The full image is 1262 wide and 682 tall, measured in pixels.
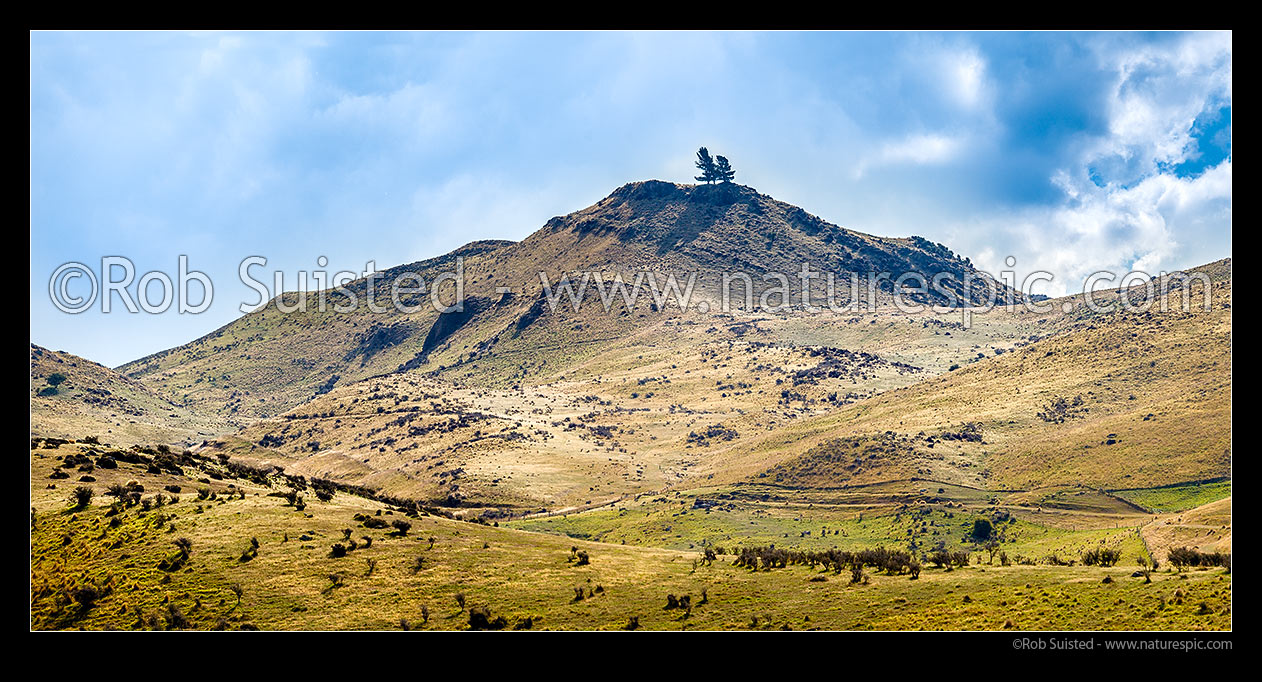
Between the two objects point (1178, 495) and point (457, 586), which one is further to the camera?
point (1178, 495)

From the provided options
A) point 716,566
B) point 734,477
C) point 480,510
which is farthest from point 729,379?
point 716,566

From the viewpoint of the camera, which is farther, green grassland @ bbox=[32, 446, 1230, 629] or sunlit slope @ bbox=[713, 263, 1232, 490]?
sunlit slope @ bbox=[713, 263, 1232, 490]

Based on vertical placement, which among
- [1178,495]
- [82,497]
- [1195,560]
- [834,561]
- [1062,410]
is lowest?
[1178,495]

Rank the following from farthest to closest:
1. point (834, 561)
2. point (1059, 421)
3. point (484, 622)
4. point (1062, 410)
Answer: point (1062, 410) < point (1059, 421) < point (834, 561) < point (484, 622)

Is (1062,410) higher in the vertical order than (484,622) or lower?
higher

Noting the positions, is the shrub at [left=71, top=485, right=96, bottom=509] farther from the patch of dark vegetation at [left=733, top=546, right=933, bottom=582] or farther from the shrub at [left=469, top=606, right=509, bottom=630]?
the patch of dark vegetation at [left=733, top=546, right=933, bottom=582]

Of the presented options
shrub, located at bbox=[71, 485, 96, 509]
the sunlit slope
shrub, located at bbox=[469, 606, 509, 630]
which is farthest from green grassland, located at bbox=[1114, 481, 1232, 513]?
shrub, located at bbox=[71, 485, 96, 509]

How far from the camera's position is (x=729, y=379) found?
198875 millimetres

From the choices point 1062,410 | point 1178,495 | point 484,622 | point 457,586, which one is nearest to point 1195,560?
point 484,622

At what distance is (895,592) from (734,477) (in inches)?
3722

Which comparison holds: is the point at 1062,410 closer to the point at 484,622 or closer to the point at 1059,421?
the point at 1059,421

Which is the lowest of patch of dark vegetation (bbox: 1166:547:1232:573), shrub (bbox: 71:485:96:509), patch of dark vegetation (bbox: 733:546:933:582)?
patch of dark vegetation (bbox: 733:546:933:582)

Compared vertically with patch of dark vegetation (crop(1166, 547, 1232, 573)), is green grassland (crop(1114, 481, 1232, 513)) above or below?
below
